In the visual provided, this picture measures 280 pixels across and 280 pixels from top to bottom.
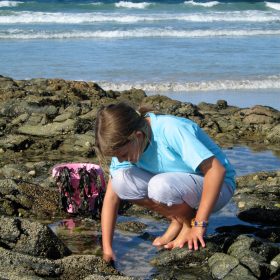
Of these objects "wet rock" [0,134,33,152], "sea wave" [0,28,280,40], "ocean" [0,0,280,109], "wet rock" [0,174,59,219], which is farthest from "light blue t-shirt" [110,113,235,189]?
"sea wave" [0,28,280,40]

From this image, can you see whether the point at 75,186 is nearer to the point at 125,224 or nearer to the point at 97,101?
the point at 125,224

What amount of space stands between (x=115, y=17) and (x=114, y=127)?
92.1 feet

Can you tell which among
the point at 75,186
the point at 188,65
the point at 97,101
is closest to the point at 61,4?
the point at 188,65

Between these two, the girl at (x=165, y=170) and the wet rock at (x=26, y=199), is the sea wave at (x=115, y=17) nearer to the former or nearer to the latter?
the wet rock at (x=26, y=199)

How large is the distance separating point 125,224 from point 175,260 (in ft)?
2.78

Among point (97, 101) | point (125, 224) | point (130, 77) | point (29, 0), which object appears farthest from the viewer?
point (29, 0)

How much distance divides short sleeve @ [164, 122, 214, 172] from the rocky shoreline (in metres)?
0.58

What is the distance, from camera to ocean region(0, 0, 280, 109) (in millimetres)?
13578

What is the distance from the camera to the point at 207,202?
3893mm

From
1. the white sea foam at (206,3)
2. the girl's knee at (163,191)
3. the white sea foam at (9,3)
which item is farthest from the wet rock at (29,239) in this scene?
the white sea foam at (206,3)

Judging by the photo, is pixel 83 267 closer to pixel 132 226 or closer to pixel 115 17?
pixel 132 226

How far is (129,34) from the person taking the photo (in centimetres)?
2406

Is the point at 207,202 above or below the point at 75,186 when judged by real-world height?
above

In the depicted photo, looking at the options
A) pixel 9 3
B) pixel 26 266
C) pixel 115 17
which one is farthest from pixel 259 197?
pixel 9 3
